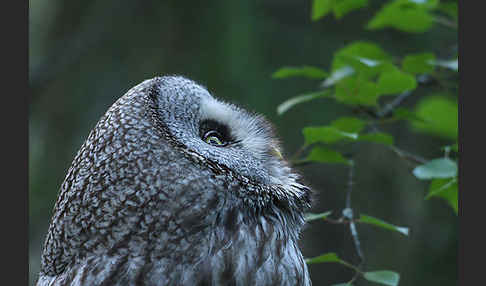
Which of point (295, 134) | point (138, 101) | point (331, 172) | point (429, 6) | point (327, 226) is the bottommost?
point (327, 226)

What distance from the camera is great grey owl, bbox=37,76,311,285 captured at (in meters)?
1.37

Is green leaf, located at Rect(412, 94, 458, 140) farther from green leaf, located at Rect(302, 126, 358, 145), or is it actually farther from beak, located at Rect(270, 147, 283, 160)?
beak, located at Rect(270, 147, 283, 160)

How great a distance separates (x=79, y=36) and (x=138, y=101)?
2.50m

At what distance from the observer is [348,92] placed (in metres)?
1.93

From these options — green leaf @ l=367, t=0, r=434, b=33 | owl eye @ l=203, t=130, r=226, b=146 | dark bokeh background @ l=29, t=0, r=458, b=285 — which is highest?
green leaf @ l=367, t=0, r=434, b=33

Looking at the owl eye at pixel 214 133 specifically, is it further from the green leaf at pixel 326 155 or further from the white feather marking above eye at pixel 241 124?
the green leaf at pixel 326 155

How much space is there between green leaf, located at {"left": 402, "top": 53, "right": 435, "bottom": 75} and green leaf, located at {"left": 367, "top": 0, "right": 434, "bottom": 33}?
0.61 feet

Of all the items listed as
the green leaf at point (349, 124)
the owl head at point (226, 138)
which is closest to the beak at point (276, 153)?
Result: the owl head at point (226, 138)

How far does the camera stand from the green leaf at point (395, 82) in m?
1.80

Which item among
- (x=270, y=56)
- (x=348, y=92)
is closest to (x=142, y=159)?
(x=348, y=92)

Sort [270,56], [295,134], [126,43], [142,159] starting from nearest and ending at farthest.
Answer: [142,159] < [295,134] < [270,56] < [126,43]

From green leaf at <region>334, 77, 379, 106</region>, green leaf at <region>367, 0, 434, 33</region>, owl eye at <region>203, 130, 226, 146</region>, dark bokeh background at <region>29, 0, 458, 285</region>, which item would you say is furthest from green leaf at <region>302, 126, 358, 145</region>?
dark bokeh background at <region>29, 0, 458, 285</region>

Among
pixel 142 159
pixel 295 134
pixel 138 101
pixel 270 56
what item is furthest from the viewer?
pixel 270 56

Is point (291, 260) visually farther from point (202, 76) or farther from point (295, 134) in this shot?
point (202, 76)
